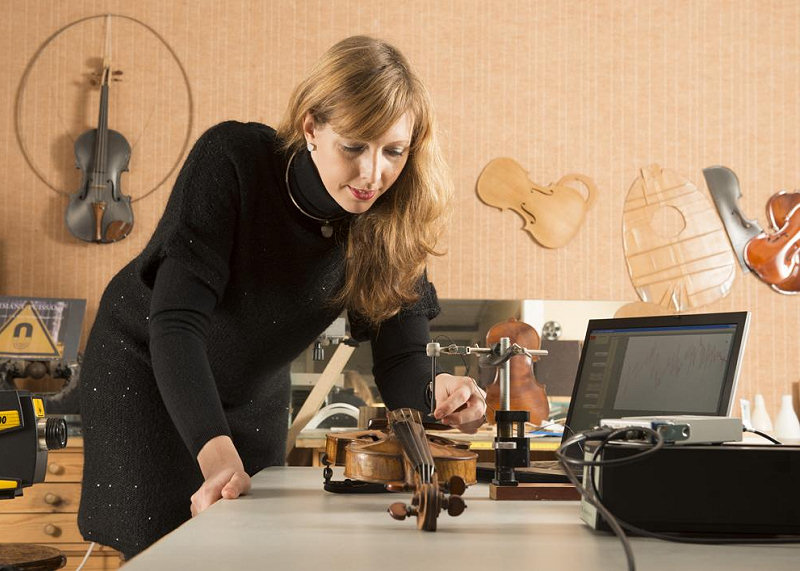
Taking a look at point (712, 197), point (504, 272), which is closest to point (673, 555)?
point (504, 272)

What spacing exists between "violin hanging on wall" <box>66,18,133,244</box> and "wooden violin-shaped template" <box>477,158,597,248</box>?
1.37 metres

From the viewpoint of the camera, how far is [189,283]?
48.4 inches

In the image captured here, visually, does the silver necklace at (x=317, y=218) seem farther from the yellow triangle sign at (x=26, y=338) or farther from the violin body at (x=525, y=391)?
the yellow triangle sign at (x=26, y=338)

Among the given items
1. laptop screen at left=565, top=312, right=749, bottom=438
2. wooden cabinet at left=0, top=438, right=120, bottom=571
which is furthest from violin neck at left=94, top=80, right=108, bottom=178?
laptop screen at left=565, top=312, right=749, bottom=438

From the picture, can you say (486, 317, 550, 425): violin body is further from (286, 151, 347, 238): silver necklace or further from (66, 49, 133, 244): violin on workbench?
(286, 151, 347, 238): silver necklace

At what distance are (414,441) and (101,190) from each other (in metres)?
2.72

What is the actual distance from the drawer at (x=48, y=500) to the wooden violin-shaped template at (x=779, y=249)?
264 centimetres

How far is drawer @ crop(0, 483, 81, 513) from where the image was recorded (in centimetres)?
278

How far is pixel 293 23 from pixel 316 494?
9.28ft

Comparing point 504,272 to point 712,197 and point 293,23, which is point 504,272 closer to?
point 712,197

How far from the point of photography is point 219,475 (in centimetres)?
102

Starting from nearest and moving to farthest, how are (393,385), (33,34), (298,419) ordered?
(393,385) → (298,419) → (33,34)

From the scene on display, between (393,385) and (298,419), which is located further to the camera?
(298,419)

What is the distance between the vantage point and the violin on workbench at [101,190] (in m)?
3.38
